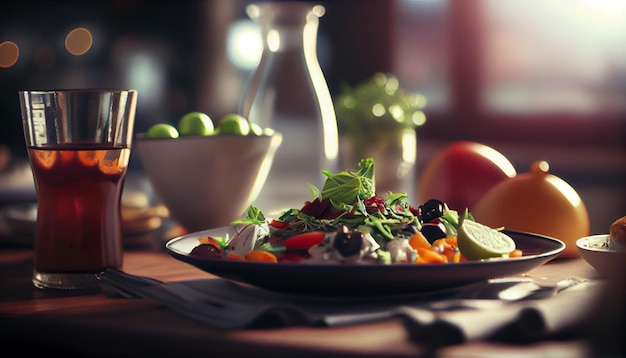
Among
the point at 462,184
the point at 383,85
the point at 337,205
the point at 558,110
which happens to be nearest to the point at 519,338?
the point at 337,205

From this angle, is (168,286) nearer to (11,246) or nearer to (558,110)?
(11,246)

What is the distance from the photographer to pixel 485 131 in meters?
4.64

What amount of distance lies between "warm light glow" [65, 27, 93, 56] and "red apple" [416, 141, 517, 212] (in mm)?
4573

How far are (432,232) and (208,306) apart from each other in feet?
1.00

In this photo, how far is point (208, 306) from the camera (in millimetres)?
883

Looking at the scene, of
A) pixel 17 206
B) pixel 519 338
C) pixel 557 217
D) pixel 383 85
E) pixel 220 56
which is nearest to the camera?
pixel 519 338

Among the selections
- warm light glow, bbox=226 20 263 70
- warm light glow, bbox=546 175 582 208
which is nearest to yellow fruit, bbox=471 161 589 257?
warm light glow, bbox=546 175 582 208

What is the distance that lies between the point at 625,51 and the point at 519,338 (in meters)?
3.93

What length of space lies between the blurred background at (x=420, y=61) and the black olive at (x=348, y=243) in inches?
90.4

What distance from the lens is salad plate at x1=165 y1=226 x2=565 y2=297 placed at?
2.75 feet

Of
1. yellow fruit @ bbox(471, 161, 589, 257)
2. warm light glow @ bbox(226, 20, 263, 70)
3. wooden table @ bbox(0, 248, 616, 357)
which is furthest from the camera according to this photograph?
warm light glow @ bbox(226, 20, 263, 70)

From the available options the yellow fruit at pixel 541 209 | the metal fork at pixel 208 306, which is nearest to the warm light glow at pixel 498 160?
the yellow fruit at pixel 541 209

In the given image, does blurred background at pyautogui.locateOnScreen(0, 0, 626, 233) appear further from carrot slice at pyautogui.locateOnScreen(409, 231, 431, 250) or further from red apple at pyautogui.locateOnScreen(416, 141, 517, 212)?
carrot slice at pyautogui.locateOnScreen(409, 231, 431, 250)

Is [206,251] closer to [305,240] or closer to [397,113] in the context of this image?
[305,240]
